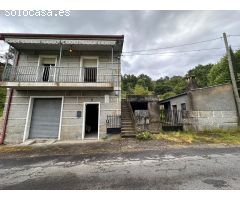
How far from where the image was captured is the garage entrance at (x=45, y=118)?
9.73 meters

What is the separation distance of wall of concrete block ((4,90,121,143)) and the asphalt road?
139 inches

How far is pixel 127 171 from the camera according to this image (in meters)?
4.12

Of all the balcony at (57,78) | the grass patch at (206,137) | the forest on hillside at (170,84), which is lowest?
the grass patch at (206,137)

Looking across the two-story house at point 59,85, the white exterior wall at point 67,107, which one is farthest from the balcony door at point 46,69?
the white exterior wall at point 67,107

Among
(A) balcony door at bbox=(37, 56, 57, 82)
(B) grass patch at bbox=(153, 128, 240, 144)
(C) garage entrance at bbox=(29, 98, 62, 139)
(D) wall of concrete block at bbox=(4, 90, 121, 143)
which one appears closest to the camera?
(B) grass patch at bbox=(153, 128, 240, 144)

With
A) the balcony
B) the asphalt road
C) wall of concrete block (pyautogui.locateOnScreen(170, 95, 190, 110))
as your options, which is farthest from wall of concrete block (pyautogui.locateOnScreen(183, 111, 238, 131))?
the balcony

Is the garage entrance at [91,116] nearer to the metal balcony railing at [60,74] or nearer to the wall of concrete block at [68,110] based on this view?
the wall of concrete block at [68,110]

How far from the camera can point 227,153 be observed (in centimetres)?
570

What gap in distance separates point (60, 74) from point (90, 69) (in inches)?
84.9

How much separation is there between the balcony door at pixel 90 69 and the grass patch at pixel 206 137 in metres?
6.15

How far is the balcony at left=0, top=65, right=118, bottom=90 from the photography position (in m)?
8.85

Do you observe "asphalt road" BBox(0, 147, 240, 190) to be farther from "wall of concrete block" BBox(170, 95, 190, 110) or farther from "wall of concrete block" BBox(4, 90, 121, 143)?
"wall of concrete block" BBox(170, 95, 190, 110)

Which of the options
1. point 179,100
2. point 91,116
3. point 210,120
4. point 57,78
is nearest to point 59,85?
point 57,78
